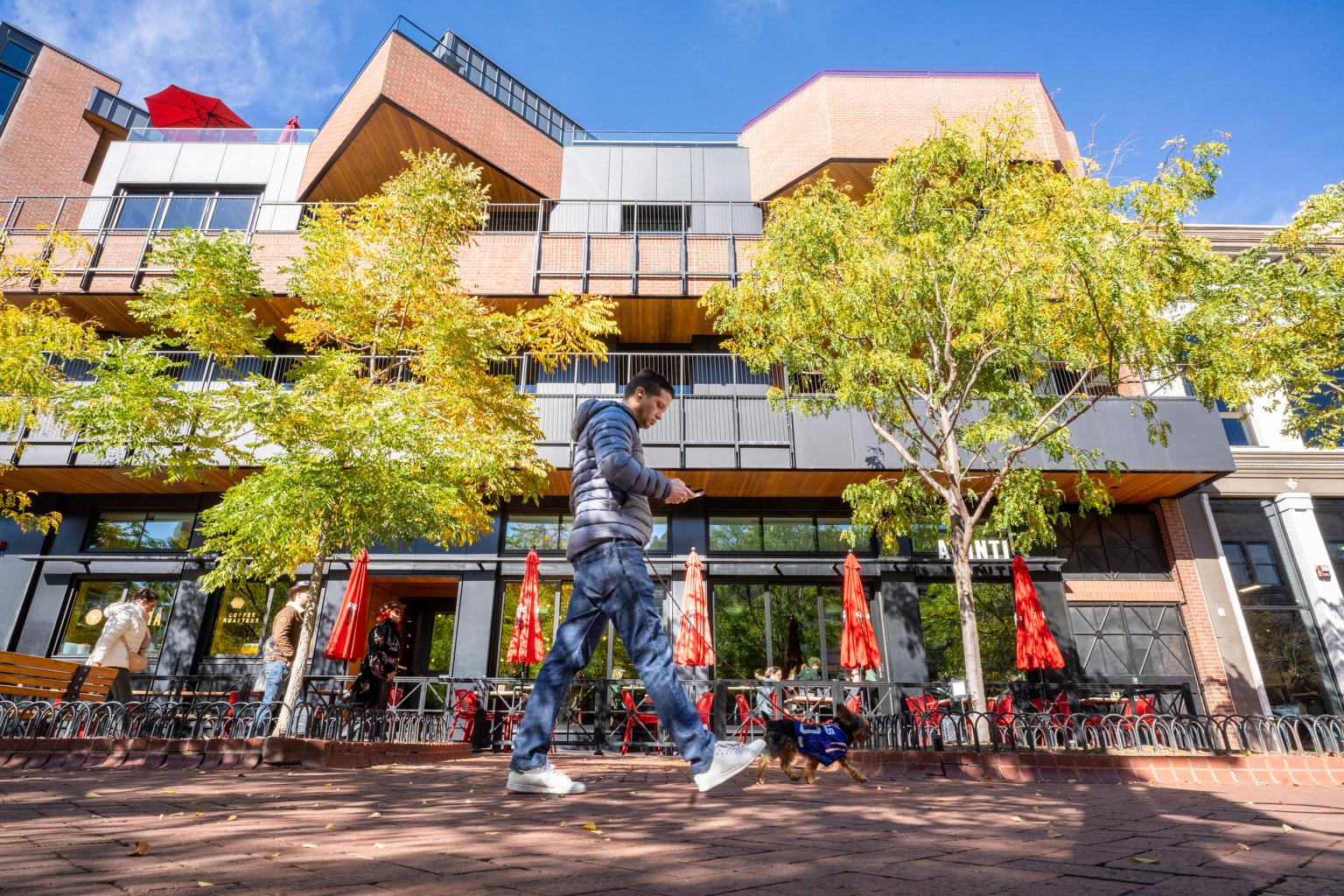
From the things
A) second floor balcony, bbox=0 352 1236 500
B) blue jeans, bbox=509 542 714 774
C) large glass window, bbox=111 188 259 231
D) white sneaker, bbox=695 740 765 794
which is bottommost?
white sneaker, bbox=695 740 765 794

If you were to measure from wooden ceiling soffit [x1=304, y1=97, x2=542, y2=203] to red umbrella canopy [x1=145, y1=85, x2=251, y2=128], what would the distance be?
10824mm

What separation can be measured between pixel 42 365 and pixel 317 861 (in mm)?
12909

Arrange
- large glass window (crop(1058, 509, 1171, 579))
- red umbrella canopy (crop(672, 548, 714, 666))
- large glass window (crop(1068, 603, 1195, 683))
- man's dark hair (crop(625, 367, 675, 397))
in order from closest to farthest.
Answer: man's dark hair (crop(625, 367, 675, 397))
red umbrella canopy (crop(672, 548, 714, 666))
large glass window (crop(1068, 603, 1195, 683))
large glass window (crop(1058, 509, 1171, 579))

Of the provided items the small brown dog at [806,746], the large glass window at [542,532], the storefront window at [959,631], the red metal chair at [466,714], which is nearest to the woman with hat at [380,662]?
the red metal chair at [466,714]

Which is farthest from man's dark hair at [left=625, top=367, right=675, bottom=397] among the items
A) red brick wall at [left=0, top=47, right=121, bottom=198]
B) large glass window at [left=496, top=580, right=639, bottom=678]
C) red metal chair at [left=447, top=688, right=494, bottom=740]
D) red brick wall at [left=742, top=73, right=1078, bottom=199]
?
red brick wall at [left=0, top=47, right=121, bottom=198]

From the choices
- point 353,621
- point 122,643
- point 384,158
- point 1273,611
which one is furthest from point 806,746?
point 384,158

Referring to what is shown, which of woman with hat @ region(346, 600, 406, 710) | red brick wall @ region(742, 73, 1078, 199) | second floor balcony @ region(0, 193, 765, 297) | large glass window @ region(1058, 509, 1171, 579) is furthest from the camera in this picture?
red brick wall @ region(742, 73, 1078, 199)

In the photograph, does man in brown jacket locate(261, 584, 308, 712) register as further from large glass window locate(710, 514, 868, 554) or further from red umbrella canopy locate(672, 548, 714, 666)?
large glass window locate(710, 514, 868, 554)

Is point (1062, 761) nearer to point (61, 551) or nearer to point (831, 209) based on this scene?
point (831, 209)

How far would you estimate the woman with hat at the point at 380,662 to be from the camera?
9227 millimetres

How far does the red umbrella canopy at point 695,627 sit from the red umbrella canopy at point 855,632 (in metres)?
2.19

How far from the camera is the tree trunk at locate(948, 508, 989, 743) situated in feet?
27.5

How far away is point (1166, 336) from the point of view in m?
8.24

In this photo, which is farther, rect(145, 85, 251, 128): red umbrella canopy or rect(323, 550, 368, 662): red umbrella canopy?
rect(145, 85, 251, 128): red umbrella canopy
